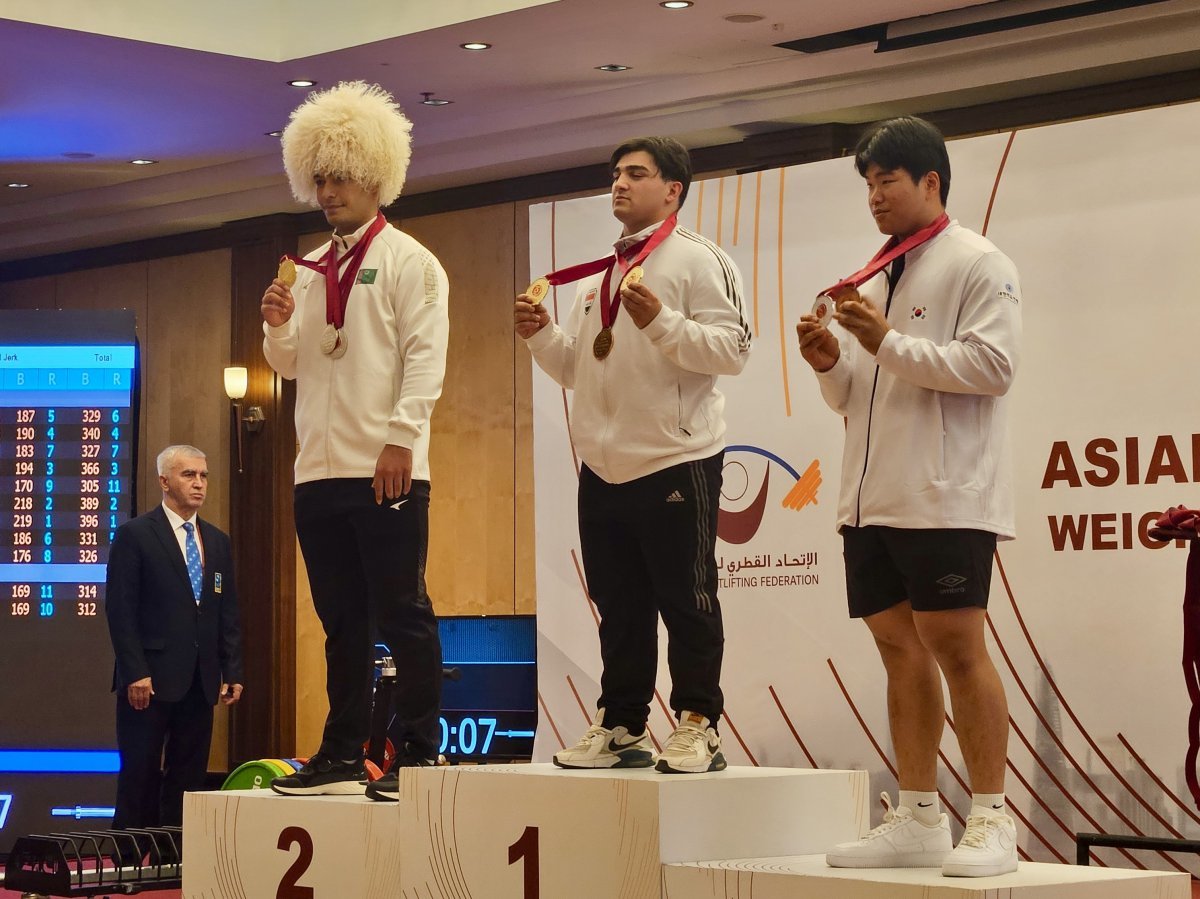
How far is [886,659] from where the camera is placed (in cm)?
307

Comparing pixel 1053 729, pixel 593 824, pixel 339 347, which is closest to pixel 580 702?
pixel 1053 729

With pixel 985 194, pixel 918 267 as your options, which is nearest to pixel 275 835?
pixel 918 267

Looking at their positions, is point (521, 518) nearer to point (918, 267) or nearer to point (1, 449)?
point (1, 449)

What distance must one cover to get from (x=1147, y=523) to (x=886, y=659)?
2.39 meters

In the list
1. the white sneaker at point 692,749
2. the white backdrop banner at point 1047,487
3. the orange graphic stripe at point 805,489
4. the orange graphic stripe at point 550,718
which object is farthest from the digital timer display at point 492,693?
the white sneaker at point 692,749

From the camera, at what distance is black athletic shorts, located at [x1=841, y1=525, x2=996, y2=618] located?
288cm

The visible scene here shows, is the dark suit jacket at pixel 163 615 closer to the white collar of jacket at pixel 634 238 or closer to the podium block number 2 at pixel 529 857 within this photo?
the podium block number 2 at pixel 529 857

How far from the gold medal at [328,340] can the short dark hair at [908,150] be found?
1303 millimetres

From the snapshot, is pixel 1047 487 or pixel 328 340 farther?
pixel 1047 487

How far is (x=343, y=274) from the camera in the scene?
375 cm

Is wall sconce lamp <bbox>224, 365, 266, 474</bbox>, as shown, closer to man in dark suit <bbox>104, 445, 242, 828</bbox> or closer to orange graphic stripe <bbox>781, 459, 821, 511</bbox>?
man in dark suit <bbox>104, 445, 242, 828</bbox>

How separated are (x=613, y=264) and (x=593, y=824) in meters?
1.23

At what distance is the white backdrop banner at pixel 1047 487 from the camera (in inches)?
202

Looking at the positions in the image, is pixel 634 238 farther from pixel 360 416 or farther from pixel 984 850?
pixel 984 850
